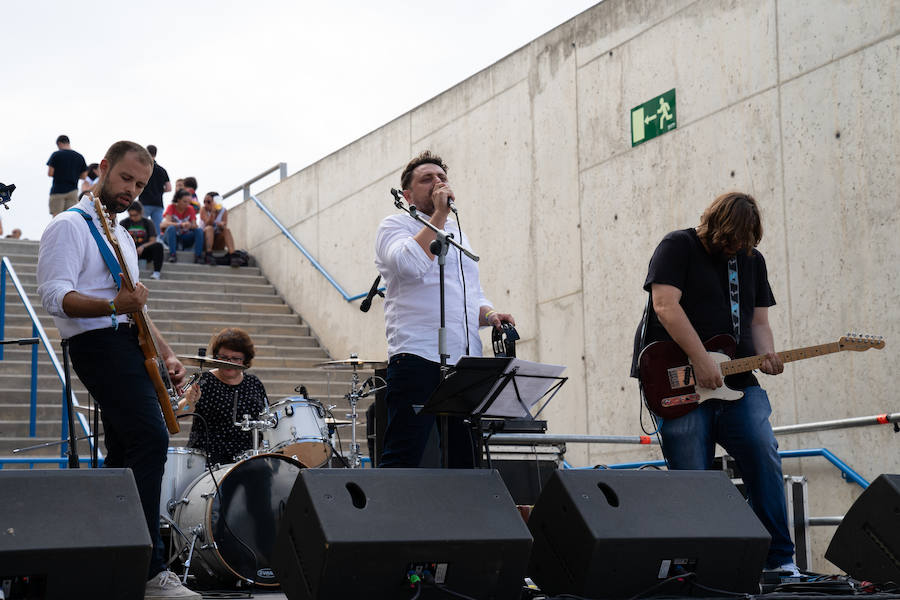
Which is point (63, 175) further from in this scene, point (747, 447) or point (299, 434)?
point (747, 447)

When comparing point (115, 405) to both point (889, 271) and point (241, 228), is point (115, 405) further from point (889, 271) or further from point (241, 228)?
point (241, 228)

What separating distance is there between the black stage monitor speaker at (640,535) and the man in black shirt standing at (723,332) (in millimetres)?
444

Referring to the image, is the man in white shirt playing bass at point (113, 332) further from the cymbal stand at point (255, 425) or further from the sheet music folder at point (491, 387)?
the cymbal stand at point (255, 425)

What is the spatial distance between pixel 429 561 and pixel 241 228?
13057mm

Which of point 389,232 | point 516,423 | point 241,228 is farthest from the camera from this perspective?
point 241,228

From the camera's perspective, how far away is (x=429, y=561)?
330 centimetres

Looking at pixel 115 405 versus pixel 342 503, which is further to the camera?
pixel 115 405

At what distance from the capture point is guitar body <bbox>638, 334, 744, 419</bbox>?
4348 millimetres

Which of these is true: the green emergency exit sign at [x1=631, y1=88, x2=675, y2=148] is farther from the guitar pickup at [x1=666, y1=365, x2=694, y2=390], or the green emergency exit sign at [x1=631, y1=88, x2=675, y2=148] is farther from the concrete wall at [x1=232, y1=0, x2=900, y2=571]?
the guitar pickup at [x1=666, y1=365, x2=694, y2=390]

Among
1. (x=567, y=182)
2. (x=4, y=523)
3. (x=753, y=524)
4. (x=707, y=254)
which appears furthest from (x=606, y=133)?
(x=4, y=523)

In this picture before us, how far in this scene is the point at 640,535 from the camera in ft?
11.7

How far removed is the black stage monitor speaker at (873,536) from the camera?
393cm

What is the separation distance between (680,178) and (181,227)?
851 centimetres

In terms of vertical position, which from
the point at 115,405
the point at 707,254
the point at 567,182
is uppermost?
the point at 567,182
